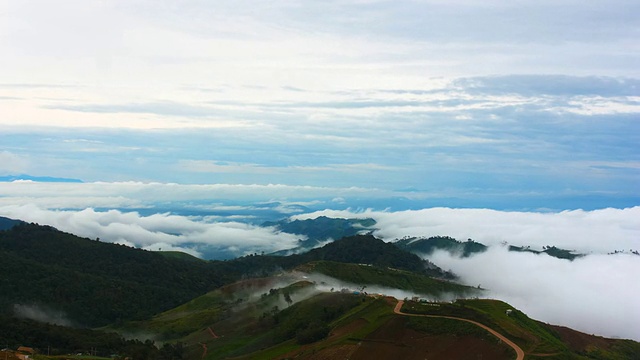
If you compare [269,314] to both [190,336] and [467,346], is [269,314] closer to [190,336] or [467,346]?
[190,336]

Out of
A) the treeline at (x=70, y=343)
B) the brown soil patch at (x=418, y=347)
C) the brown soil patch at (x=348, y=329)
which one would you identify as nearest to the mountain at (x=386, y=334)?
the brown soil patch at (x=418, y=347)

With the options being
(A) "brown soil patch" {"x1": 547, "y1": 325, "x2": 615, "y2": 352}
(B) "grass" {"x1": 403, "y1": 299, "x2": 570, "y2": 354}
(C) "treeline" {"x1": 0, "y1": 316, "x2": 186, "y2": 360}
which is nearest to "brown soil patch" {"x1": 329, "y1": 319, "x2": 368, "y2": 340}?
(B) "grass" {"x1": 403, "y1": 299, "x2": 570, "y2": 354}

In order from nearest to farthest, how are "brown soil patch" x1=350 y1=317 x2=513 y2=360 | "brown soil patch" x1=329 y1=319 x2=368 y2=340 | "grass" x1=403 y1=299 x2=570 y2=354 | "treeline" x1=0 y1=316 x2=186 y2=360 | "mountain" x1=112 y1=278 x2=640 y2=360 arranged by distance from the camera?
"brown soil patch" x1=350 y1=317 x2=513 y2=360 < "grass" x1=403 y1=299 x2=570 y2=354 < "mountain" x1=112 y1=278 x2=640 y2=360 < "brown soil patch" x1=329 y1=319 x2=368 y2=340 < "treeline" x1=0 y1=316 x2=186 y2=360

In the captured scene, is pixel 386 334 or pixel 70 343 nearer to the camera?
pixel 386 334

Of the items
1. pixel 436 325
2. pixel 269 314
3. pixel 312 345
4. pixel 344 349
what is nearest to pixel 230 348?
pixel 269 314

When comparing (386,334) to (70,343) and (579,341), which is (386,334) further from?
(70,343)

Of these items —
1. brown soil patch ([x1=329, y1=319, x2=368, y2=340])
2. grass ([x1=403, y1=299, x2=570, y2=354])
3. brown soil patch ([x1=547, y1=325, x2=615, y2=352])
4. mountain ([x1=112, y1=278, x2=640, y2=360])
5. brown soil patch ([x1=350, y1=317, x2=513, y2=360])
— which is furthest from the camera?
brown soil patch ([x1=547, y1=325, x2=615, y2=352])

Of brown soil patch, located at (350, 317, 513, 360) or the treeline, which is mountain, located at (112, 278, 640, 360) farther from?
the treeline

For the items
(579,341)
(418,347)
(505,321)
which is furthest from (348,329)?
(579,341)
